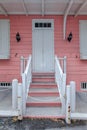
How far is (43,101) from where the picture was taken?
6.29 m

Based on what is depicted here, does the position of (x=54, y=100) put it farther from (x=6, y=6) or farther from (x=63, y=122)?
(x=6, y=6)

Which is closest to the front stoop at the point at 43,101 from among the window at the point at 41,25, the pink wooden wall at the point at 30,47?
the pink wooden wall at the point at 30,47

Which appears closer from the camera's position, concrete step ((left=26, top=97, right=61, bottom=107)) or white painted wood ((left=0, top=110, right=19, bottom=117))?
white painted wood ((left=0, top=110, right=19, bottom=117))

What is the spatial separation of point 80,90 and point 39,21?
3.45 metres

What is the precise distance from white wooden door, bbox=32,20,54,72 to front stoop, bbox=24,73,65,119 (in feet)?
2.69

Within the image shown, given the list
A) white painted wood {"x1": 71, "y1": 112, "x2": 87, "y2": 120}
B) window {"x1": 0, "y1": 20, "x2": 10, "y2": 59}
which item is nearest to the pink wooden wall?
window {"x1": 0, "y1": 20, "x2": 10, "y2": 59}

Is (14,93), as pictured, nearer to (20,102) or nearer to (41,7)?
(20,102)

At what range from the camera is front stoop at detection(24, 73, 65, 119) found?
218 inches

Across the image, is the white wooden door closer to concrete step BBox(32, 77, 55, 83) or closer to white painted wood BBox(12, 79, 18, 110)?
concrete step BBox(32, 77, 55, 83)

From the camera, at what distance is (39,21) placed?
8.80 meters

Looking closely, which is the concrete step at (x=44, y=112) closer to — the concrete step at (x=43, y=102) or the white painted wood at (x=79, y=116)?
the concrete step at (x=43, y=102)

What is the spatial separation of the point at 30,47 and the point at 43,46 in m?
0.56

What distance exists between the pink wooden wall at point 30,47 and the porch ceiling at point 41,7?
0.98ft

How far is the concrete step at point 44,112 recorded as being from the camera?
17.8 ft
